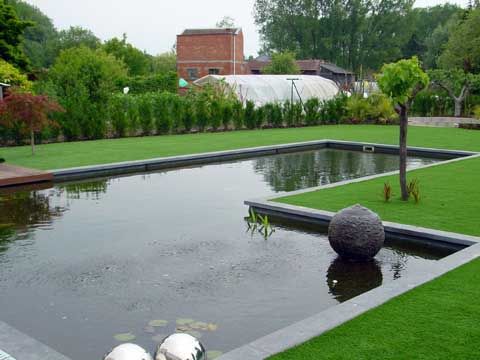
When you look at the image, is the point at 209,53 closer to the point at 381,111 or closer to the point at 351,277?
the point at 381,111

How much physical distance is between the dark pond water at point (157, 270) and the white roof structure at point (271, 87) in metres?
21.3

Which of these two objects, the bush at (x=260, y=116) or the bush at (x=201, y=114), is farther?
the bush at (x=260, y=116)

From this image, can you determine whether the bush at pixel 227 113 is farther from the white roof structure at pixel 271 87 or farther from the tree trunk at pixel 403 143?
the tree trunk at pixel 403 143

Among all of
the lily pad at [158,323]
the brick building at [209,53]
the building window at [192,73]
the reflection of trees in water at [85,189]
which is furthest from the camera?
the building window at [192,73]

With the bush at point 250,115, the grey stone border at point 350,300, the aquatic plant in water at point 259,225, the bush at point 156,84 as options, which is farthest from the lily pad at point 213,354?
the bush at point 156,84

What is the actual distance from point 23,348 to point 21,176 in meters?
8.92

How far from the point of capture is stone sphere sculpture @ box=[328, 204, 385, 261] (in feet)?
23.2

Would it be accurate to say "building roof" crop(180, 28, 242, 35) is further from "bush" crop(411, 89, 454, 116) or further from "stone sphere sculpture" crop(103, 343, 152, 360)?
"stone sphere sculpture" crop(103, 343, 152, 360)

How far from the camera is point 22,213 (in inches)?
402

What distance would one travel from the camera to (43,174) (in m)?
13.1

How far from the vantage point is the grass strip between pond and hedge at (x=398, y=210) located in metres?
4.49

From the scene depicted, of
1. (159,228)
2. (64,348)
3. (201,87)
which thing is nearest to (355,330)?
(64,348)

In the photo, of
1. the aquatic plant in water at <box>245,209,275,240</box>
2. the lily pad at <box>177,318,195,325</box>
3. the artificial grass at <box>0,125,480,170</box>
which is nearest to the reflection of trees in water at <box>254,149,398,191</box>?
the artificial grass at <box>0,125,480,170</box>

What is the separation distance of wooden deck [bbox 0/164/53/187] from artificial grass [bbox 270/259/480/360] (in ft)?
31.6
